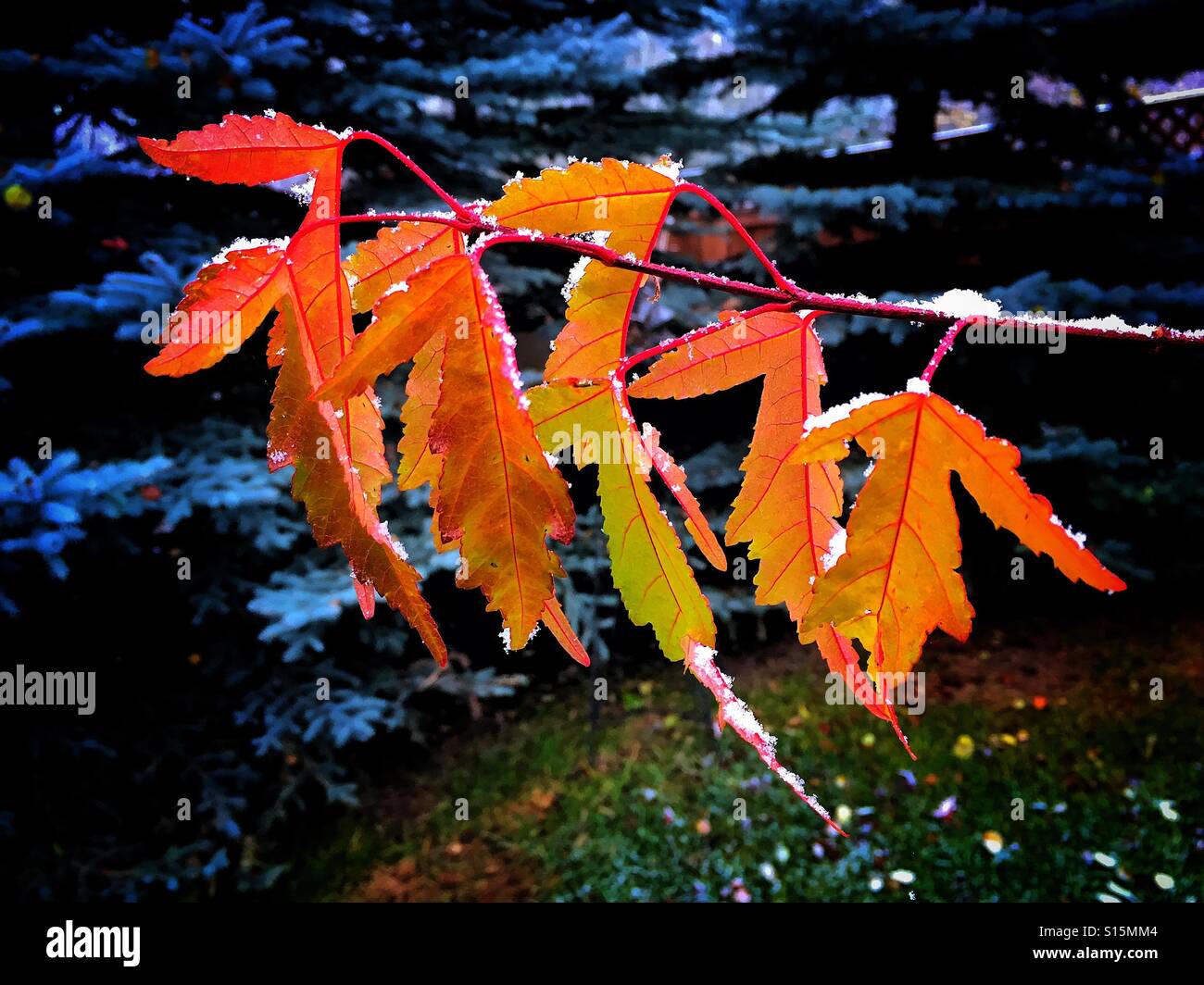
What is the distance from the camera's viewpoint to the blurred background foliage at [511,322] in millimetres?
2148

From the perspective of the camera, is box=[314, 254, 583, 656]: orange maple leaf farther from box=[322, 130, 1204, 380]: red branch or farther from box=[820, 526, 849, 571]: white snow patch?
box=[820, 526, 849, 571]: white snow patch

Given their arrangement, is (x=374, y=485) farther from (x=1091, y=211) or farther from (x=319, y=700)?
(x=1091, y=211)

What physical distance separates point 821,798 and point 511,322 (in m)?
2.21

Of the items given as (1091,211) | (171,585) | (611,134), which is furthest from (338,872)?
(1091,211)

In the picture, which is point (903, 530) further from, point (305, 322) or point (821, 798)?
point (821, 798)

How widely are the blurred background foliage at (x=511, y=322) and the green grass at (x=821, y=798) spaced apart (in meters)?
0.04

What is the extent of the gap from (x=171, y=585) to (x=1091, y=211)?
404 centimetres

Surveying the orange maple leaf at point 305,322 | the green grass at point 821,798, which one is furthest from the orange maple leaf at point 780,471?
the green grass at point 821,798

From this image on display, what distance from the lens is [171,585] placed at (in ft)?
8.18

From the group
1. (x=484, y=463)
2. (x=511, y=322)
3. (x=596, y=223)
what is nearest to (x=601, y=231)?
(x=596, y=223)

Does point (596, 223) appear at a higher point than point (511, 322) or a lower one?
lower

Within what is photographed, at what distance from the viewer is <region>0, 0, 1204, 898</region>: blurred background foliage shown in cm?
215

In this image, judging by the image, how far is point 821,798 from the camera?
2816 millimetres

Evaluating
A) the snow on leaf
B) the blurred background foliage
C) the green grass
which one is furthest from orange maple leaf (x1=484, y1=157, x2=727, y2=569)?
the green grass
